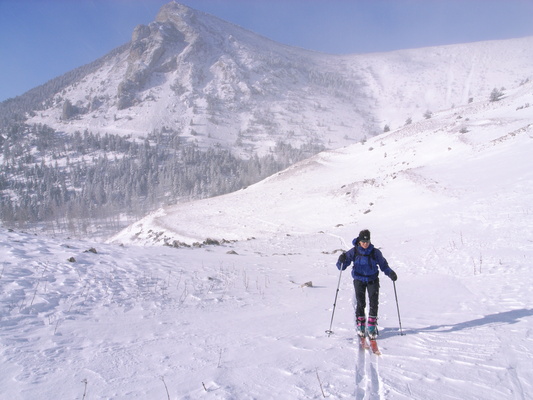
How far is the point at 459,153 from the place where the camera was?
33.9 meters

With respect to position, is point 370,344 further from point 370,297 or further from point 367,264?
point 367,264

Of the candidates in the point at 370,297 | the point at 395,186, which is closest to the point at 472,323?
the point at 370,297

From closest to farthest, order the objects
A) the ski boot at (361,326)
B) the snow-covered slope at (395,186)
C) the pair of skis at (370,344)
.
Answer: the pair of skis at (370,344) < the ski boot at (361,326) < the snow-covered slope at (395,186)

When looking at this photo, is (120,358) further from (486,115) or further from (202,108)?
(202,108)

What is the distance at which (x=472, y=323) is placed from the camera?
6.58 metres

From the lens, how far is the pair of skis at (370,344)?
17.5 feet

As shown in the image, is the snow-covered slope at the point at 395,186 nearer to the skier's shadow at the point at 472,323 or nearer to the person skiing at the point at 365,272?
the skier's shadow at the point at 472,323

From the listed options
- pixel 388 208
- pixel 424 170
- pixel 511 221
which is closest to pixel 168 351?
pixel 511 221

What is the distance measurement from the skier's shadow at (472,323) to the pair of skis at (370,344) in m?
0.56

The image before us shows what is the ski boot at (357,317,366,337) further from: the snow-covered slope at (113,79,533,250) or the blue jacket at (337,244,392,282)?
the snow-covered slope at (113,79,533,250)

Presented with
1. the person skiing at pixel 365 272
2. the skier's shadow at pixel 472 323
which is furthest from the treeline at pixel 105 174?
the skier's shadow at pixel 472 323

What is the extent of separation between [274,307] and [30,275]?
21.9 feet

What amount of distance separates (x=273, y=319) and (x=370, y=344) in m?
2.51

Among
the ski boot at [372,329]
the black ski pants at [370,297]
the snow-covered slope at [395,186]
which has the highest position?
the snow-covered slope at [395,186]
